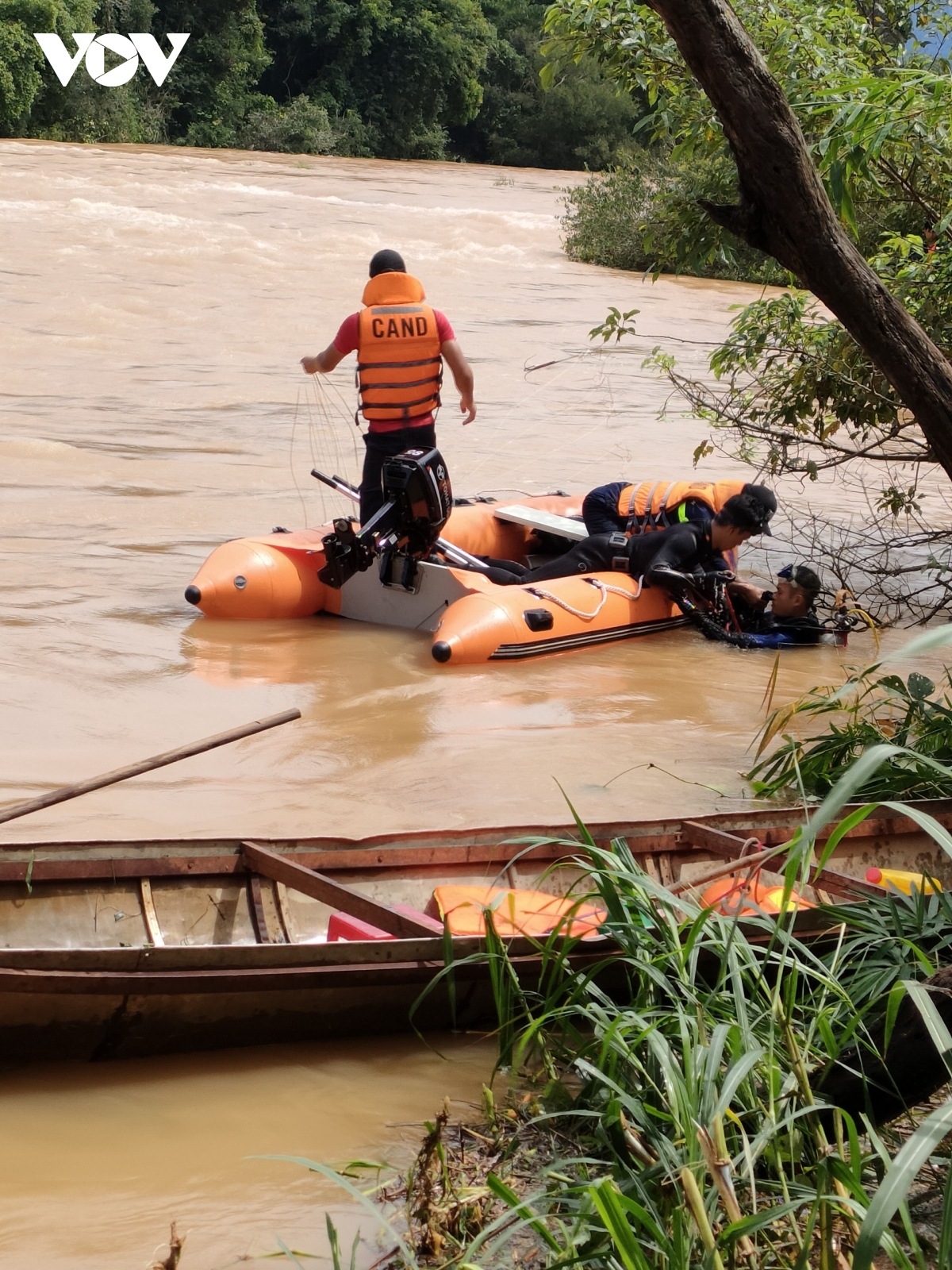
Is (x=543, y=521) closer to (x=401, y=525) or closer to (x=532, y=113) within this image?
(x=401, y=525)

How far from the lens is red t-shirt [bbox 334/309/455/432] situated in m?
7.44

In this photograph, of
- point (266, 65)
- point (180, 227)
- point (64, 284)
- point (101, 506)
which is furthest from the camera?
point (266, 65)

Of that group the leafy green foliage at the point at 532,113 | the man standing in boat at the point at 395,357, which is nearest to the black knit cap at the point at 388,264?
the man standing in boat at the point at 395,357

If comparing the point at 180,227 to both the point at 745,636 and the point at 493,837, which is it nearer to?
the point at 745,636

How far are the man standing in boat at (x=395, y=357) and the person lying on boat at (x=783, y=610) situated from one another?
205 cm

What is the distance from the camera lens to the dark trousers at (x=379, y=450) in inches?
296

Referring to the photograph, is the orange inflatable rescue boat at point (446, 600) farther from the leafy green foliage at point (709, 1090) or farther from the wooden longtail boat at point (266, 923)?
the leafy green foliage at point (709, 1090)

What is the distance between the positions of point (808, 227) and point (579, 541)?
447cm

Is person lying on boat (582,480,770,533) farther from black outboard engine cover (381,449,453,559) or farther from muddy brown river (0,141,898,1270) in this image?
black outboard engine cover (381,449,453,559)

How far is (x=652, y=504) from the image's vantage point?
823cm

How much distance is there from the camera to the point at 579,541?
8.45 m

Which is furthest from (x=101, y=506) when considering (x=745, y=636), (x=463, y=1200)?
(x=463, y=1200)

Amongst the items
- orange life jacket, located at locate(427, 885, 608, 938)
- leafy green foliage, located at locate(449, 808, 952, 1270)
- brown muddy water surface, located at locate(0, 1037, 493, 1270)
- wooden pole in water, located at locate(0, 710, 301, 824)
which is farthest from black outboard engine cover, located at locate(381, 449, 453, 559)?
brown muddy water surface, located at locate(0, 1037, 493, 1270)

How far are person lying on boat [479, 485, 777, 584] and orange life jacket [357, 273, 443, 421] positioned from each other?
3.77 ft
